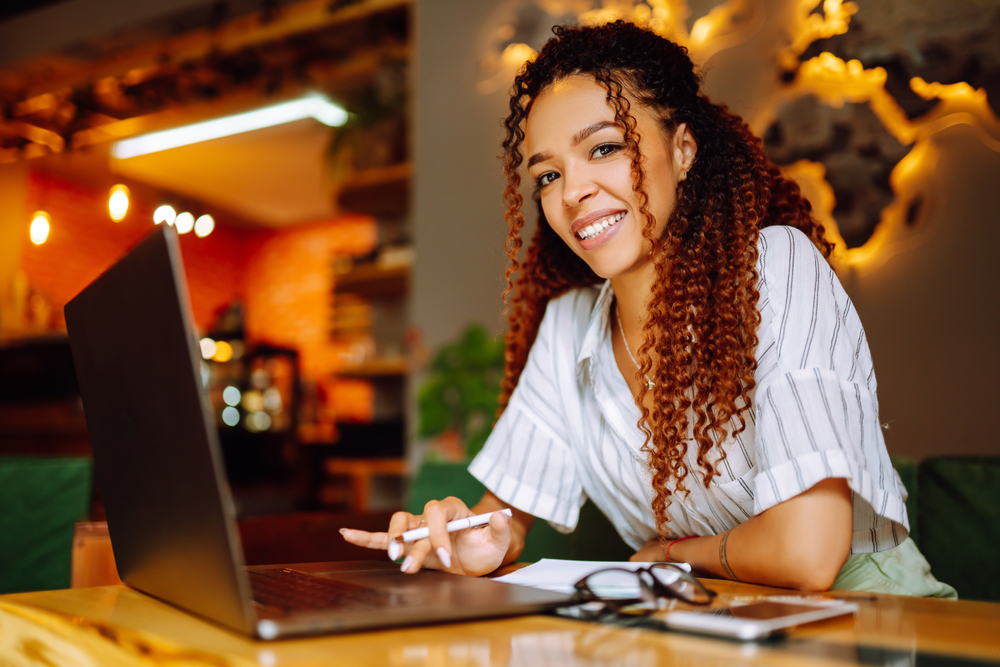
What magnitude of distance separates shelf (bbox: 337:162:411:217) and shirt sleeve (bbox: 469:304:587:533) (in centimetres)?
288

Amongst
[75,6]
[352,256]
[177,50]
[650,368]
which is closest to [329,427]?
[352,256]

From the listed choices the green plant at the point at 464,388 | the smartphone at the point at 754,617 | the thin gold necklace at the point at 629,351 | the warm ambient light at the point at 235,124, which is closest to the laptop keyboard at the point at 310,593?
the smartphone at the point at 754,617

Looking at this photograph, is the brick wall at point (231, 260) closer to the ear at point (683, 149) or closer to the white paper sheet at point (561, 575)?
the ear at point (683, 149)

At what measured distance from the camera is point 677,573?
0.69 metres

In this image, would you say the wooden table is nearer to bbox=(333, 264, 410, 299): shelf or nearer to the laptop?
the laptop

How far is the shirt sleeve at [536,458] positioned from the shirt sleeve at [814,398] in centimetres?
36

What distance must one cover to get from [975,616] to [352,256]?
3963 mm

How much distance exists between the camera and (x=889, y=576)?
1036mm

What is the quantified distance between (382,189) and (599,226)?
10.3ft

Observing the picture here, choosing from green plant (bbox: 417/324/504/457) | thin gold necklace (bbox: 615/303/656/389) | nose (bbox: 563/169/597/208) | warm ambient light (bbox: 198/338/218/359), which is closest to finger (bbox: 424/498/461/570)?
thin gold necklace (bbox: 615/303/656/389)

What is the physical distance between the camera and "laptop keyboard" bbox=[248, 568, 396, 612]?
22.3 inches

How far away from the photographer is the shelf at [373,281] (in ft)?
13.1

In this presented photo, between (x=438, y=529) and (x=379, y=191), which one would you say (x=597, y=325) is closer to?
(x=438, y=529)

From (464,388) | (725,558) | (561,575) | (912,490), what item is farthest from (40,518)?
(464,388)
